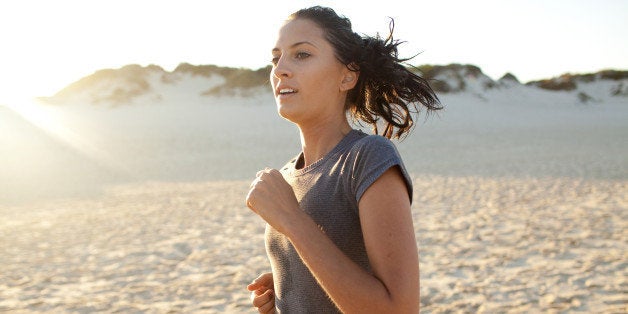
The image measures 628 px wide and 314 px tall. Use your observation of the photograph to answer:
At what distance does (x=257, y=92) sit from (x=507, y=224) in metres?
31.4

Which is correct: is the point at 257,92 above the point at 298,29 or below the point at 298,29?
above

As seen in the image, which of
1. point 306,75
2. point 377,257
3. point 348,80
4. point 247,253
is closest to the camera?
point 377,257

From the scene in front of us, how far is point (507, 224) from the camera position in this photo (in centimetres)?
833

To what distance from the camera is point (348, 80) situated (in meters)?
1.87

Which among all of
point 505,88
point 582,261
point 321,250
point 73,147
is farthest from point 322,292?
point 505,88

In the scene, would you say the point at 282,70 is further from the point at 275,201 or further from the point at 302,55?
the point at 275,201

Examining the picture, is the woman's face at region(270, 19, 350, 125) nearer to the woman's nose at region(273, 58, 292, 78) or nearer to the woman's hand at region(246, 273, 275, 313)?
the woman's nose at region(273, 58, 292, 78)

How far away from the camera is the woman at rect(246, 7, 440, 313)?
4.58 feet

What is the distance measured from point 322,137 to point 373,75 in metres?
0.30

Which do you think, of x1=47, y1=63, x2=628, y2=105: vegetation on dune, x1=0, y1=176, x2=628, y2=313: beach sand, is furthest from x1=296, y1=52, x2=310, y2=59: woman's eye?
x1=47, y1=63, x2=628, y2=105: vegetation on dune

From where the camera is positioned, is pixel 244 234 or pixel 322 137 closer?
pixel 322 137

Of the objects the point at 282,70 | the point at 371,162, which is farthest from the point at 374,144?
the point at 282,70

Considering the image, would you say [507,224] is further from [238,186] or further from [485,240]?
[238,186]

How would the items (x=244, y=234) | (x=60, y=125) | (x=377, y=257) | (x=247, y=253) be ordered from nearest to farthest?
(x=377, y=257) → (x=247, y=253) → (x=244, y=234) → (x=60, y=125)
